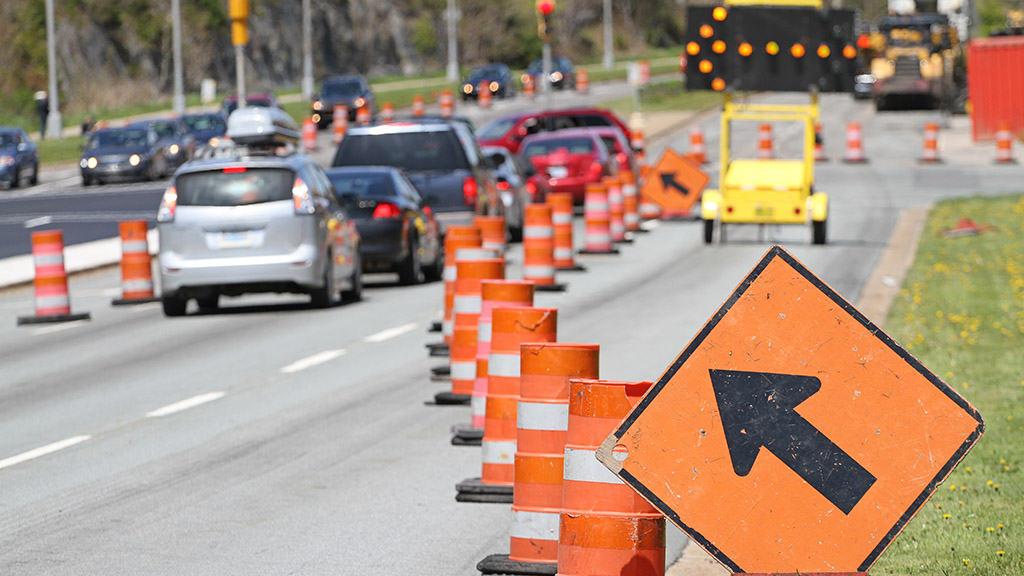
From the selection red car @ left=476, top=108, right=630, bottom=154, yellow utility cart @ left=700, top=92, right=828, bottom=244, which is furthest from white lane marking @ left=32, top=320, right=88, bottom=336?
red car @ left=476, top=108, right=630, bottom=154

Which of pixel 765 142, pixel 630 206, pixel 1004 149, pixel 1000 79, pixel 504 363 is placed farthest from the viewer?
pixel 1000 79

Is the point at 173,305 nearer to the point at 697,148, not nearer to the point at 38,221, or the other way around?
the point at 38,221

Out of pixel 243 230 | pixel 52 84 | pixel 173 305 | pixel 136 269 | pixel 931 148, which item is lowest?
pixel 931 148

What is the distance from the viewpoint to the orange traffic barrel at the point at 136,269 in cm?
2016

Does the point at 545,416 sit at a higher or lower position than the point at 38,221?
higher

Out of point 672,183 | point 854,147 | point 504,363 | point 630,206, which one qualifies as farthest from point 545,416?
point 854,147

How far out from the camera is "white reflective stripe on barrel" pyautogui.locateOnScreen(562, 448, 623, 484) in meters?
5.86

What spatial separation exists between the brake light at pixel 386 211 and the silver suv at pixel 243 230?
2.42 metres

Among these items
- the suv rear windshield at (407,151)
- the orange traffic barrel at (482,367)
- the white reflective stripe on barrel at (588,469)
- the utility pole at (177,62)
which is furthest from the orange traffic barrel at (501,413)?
the utility pole at (177,62)

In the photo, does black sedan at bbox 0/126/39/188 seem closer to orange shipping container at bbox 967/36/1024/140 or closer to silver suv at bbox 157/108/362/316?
orange shipping container at bbox 967/36/1024/140

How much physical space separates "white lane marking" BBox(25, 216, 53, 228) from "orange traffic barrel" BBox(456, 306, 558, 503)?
86.1 ft

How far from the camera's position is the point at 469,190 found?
23.7m

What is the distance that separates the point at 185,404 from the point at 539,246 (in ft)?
24.2

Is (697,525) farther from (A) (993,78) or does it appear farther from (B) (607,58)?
(B) (607,58)
